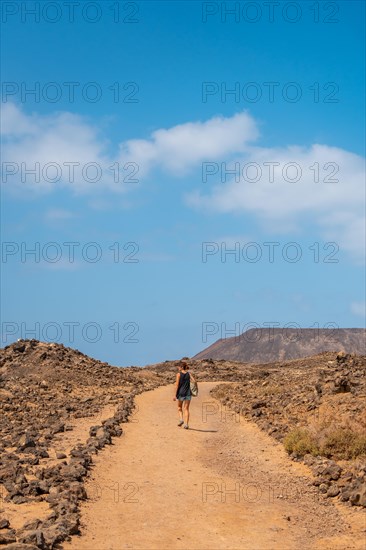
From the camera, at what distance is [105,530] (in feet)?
29.4

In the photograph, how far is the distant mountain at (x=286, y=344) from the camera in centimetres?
12562

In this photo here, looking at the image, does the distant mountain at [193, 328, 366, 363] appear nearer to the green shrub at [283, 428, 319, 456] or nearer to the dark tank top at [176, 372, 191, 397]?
the dark tank top at [176, 372, 191, 397]

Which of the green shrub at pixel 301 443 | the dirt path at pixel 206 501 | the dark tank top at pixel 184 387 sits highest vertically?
the dark tank top at pixel 184 387

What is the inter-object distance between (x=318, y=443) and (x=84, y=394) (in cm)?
2054

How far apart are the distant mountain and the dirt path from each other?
110m

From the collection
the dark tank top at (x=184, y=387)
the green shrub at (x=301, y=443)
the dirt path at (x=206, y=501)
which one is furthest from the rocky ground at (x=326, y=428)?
the dark tank top at (x=184, y=387)

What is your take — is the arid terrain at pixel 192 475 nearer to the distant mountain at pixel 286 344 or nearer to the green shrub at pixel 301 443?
the green shrub at pixel 301 443

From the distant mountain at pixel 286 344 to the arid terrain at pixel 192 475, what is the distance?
340 feet

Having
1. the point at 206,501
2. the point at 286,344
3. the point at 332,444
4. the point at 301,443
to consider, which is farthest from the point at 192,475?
the point at 286,344

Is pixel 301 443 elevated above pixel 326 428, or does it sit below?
below

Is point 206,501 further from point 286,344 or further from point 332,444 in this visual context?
point 286,344

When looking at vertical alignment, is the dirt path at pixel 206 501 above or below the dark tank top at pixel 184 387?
below

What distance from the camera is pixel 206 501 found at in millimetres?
10523

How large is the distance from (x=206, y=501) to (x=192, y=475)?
1.98 metres
